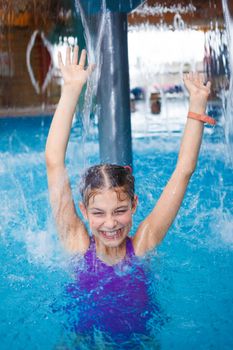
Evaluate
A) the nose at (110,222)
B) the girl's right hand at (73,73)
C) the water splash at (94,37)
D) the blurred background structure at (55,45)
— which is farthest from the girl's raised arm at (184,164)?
the blurred background structure at (55,45)

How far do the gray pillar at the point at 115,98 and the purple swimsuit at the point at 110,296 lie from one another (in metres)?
2.33

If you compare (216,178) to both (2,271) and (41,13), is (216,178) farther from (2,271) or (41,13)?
(41,13)

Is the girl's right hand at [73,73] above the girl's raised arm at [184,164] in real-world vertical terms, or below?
above

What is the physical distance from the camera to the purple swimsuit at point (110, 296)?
2.26 m

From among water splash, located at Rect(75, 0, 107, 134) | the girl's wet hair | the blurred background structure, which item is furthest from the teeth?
the blurred background structure

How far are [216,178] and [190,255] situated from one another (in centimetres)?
232

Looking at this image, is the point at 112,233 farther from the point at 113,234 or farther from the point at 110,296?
the point at 110,296

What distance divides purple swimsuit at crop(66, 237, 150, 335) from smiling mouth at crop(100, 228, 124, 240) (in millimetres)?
150

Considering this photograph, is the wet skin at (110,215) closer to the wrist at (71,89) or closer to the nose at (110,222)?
the nose at (110,222)

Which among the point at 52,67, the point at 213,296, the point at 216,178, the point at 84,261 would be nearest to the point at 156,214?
the point at 84,261

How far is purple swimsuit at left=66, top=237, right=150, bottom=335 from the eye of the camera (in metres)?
2.26

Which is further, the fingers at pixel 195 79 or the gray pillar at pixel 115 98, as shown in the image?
the gray pillar at pixel 115 98

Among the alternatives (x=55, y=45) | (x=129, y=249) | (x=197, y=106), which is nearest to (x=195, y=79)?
(x=197, y=106)

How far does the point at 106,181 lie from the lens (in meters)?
2.16
